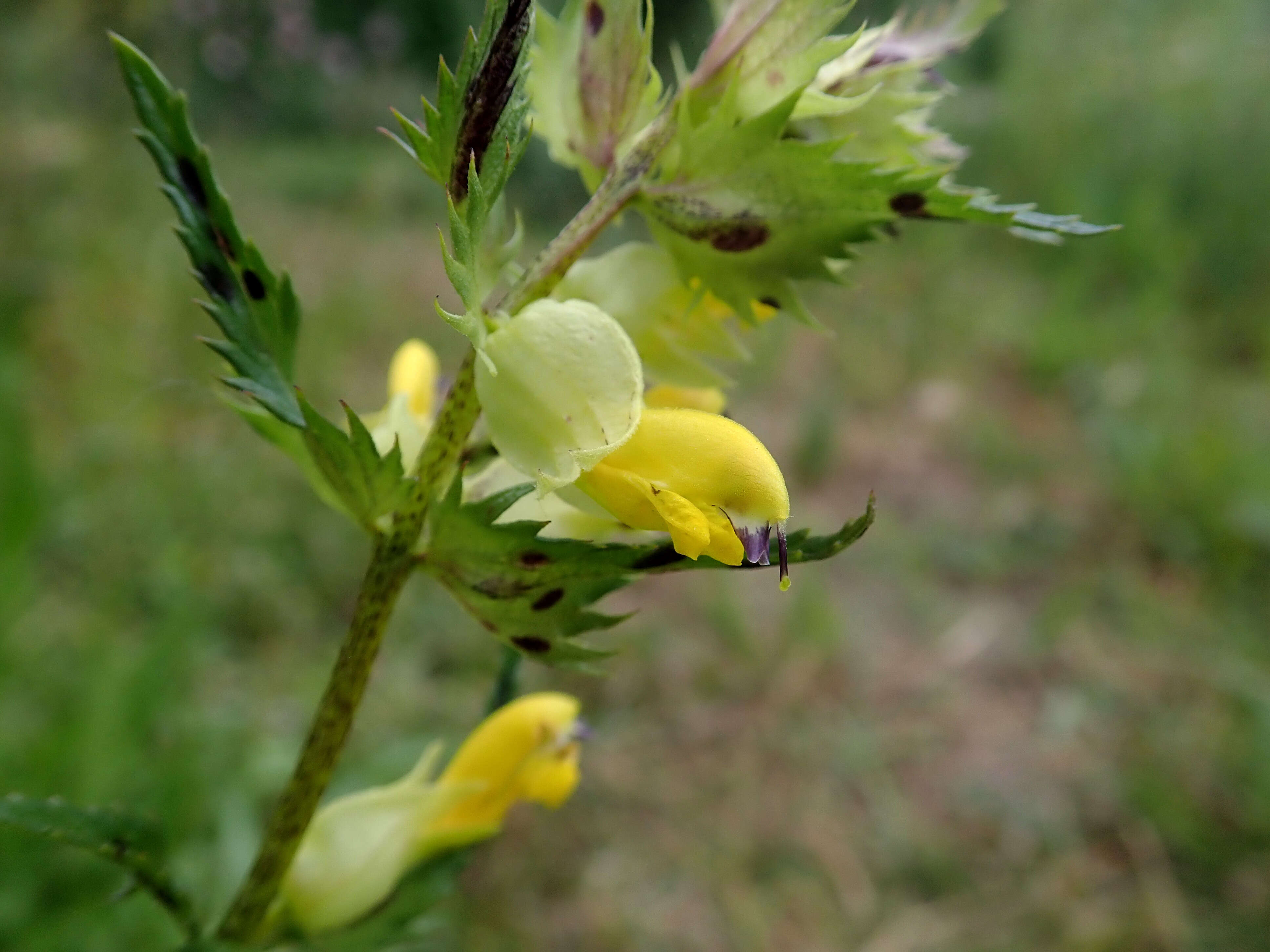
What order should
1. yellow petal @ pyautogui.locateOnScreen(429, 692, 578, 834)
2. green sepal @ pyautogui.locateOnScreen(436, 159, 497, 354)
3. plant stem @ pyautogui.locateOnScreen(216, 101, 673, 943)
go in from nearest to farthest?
1. green sepal @ pyautogui.locateOnScreen(436, 159, 497, 354)
2. plant stem @ pyautogui.locateOnScreen(216, 101, 673, 943)
3. yellow petal @ pyautogui.locateOnScreen(429, 692, 578, 834)

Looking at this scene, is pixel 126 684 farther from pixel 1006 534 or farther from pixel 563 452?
pixel 1006 534

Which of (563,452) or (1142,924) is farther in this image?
(1142,924)

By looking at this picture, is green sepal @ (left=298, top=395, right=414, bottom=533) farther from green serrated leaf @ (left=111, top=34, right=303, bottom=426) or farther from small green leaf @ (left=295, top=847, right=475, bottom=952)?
small green leaf @ (left=295, top=847, right=475, bottom=952)

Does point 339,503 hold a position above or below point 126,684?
above

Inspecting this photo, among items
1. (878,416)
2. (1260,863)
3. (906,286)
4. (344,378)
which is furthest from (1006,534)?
(344,378)

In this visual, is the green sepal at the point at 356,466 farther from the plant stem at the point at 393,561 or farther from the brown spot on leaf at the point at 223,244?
the brown spot on leaf at the point at 223,244

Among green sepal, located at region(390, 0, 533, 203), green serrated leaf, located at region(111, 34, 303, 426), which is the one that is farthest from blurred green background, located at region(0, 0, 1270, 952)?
green sepal, located at region(390, 0, 533, 203)

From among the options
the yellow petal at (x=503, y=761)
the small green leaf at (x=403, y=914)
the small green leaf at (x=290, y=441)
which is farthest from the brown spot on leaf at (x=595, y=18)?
the small green leaf at (x=403, y=914)
